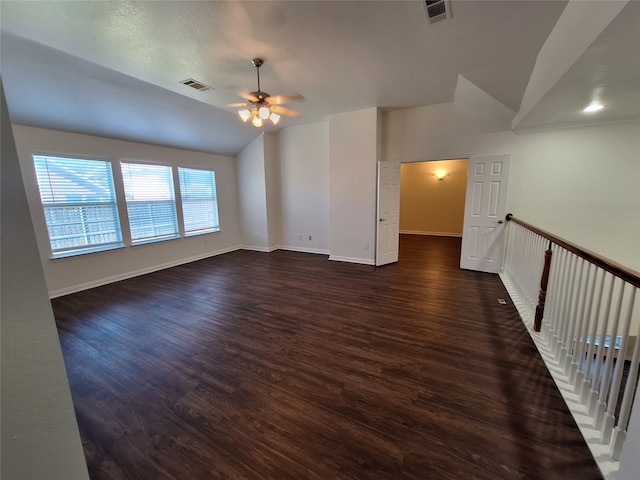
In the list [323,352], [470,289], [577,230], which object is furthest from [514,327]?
[577,230]

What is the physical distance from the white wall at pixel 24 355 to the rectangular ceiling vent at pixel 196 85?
351 cm

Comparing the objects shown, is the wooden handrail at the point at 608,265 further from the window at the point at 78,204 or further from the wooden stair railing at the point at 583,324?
the window at the point at 78,204

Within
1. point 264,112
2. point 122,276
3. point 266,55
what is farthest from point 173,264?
point 266,55

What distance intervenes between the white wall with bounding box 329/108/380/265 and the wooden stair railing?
2.48 metres

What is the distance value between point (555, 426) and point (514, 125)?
13.4 ft

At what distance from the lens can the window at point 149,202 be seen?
4633 mm

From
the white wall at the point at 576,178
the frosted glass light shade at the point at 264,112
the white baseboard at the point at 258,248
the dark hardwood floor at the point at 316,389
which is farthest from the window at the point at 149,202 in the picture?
the white wall at the point at 576,178

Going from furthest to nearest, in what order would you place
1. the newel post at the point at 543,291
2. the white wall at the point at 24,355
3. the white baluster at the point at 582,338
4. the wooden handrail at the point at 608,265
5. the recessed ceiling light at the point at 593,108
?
1. the recessed ceiling light at the point at 593,108
2. the newel post at the point at 543,291
3. the white baluster at the point at 582,338
4. the wooden handrail at the point at 608,265
5. the white wall at the point at 24,355

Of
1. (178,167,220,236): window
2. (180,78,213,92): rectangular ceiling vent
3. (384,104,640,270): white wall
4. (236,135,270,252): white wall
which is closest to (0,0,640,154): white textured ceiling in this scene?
(180,78,213,92): rectangular ceiling vent

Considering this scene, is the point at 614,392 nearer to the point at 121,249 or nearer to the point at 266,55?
the point at 266,55

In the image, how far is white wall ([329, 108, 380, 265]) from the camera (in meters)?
4.76

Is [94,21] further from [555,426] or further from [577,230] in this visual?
[577,230]

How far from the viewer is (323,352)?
233 centimetres

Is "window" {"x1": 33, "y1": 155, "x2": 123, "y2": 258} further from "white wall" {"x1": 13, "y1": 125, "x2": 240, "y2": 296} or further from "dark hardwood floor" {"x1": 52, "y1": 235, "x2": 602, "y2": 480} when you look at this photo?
"dark hardwood floor" {"x1": 52, "y1": 235, "x2": 602, "y2": 480}
